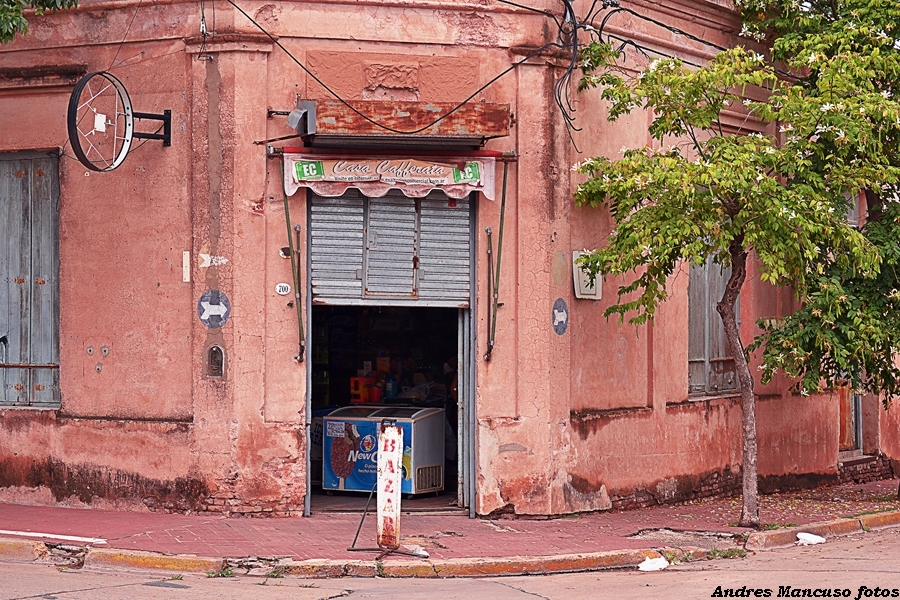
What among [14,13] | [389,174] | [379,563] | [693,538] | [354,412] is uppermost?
[14,13]

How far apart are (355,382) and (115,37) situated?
5184 mm

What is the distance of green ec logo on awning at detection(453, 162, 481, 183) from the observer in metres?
11.9

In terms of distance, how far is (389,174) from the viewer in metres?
11.8

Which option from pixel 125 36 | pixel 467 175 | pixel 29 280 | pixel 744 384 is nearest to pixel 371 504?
pixel 467 175

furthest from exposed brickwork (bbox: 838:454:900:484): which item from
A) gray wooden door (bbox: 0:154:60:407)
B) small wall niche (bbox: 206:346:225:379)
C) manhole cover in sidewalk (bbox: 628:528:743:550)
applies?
gray wooden door (bbox: 0:154:60:407)

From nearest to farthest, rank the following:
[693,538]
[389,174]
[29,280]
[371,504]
A: [693,538] < [389,174] < [371,504] < [29,280]

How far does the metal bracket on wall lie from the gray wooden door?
483cm

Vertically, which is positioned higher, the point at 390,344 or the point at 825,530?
the point at 390,344

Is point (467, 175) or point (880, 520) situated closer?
point (467, 175)

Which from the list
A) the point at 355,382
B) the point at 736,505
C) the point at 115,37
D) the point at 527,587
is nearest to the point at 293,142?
the point at 115,37

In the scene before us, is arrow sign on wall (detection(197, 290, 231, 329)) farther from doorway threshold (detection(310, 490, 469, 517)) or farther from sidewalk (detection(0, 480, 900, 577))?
doorway threshold (detection(310, 490, 469, 517))

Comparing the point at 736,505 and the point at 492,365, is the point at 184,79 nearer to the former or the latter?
the point at 492,365

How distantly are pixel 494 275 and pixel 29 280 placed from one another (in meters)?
5.28

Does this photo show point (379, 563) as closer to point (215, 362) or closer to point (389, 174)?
point (215, 362)
